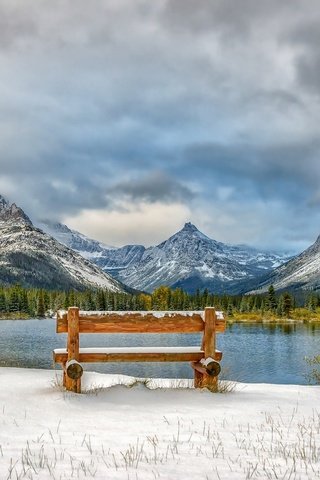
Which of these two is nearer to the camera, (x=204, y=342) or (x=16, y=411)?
(x=16, y=411)

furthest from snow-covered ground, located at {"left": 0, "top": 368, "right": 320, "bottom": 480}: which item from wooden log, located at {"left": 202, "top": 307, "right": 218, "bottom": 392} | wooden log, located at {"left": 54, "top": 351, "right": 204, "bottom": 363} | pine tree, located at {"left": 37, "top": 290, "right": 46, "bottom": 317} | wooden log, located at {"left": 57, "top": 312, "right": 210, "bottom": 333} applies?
pine tree, located at {"left": 37, "top": 290, "right": 46, "bottom": 317}

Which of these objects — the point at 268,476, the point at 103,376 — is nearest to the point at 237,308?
the point at 103,376

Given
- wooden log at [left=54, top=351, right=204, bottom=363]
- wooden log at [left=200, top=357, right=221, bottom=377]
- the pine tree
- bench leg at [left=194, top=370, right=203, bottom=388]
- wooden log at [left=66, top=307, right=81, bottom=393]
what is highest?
wooden log at [left=66, top=307, right=81, bottom=393]

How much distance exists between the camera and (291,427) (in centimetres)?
981

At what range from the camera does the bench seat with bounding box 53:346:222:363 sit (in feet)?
44.5

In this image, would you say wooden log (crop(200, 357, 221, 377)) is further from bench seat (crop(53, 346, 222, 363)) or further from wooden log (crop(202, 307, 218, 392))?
bench seat (crop(53, 346, 222, 363))

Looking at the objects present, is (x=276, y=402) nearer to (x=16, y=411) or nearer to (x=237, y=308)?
(x=16, y=411)

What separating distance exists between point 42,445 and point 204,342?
284 inches

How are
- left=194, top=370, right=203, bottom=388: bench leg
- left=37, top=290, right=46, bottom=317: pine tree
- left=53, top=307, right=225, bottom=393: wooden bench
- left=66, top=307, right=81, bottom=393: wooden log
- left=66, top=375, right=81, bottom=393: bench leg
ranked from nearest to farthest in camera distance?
1. left=66, top=375, right=81, bottom=393: bench leg
2. left=66, top=307, right=81, bottom=393: wooden log
3. left=53, top=307, right=225, bottom=393: wooden bench
4. left=194, top=370, right=203, bottom=388: bench leg
5. left=37, top=290, right=46, bottom=317: pine tree

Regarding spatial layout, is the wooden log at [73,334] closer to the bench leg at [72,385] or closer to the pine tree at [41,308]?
the bench leg at [72,385]

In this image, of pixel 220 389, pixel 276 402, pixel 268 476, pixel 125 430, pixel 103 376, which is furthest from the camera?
pixel 103 376

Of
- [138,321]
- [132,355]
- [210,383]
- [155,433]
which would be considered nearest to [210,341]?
[210,383]

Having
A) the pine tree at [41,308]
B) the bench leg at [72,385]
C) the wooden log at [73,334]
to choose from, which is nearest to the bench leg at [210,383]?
the bench leg at [72,385]

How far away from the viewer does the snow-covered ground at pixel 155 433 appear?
21.4ft
